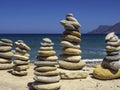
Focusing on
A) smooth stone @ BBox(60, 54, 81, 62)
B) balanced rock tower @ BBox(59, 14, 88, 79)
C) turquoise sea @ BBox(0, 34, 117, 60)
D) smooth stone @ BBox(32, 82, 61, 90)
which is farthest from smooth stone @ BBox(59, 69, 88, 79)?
turquoise sea @ BBox(0, 34, 117, 60)

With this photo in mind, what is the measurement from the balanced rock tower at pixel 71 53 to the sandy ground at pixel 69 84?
35 cm

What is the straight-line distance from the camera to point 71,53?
658 inches

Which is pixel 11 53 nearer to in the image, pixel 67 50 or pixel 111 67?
pixel 67 50

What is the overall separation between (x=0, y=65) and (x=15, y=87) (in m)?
3.27

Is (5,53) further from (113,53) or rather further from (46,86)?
(113,53)

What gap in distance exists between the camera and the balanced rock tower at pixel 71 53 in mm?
16484

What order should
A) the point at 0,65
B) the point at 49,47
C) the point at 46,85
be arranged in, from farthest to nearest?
the point at 0,65 < the point at 49,47 < the point at 46,85

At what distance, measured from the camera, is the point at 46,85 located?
48.0 ft

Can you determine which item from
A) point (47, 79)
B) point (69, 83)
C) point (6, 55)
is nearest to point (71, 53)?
point (69, 83)

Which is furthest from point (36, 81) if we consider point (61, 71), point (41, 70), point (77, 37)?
point (77, 37)

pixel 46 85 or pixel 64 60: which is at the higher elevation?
pixel 64 60

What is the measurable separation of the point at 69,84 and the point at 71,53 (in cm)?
160

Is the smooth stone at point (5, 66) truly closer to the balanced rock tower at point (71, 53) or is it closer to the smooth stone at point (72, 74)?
the balanced rock tower at point (71, 53)

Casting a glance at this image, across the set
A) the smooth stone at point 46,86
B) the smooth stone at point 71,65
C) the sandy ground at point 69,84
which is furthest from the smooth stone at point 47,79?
the smooth stone at point 71,65
